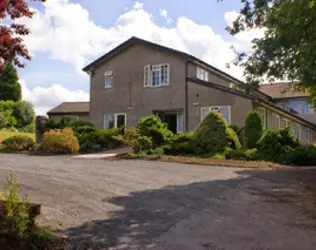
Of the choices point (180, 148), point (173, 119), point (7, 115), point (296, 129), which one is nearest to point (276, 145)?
point (180, 148)

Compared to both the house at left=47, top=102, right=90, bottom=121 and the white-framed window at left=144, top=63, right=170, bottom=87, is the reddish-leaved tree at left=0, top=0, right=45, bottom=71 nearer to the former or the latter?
the white-framed window at left=144, top=63, right=170, bottom=87

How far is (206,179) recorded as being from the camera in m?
11.4

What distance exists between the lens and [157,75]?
26.4 meters

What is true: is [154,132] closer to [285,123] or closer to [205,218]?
[205,218]

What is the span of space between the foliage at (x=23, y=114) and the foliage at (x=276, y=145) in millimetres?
26295

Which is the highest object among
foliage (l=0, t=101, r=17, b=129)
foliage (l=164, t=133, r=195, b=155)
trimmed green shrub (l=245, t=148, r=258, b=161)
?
foliage (l=0, t=101, r=17, b=129)

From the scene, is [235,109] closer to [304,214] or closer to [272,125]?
[272,125]

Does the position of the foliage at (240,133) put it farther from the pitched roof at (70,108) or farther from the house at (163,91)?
the pitched roof at (70,108)

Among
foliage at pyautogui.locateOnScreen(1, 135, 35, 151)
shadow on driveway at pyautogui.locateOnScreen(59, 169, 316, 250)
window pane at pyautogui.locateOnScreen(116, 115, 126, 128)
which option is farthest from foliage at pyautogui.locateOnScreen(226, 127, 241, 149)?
foliage at pyautogui.locateOnScreen(1, 135, 35, 151)

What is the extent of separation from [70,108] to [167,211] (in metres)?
34.7

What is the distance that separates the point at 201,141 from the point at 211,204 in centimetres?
1168

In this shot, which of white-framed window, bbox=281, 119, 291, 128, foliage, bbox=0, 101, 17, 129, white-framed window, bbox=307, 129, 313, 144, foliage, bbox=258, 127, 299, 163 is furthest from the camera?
white-framed window, bbox=307, 129, 313, 144

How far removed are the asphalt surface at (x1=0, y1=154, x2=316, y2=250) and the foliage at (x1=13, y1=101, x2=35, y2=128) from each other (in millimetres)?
27763

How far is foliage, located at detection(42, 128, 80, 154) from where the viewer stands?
19.5 meters
